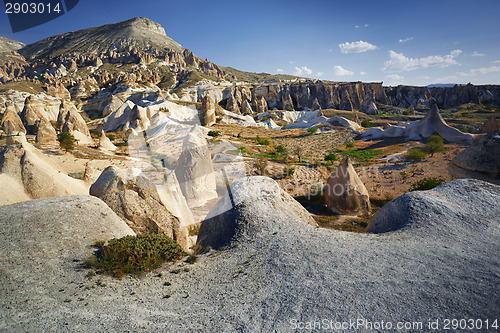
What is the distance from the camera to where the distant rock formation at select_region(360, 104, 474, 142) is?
101 ft

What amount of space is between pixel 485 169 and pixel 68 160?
3029 centimetres

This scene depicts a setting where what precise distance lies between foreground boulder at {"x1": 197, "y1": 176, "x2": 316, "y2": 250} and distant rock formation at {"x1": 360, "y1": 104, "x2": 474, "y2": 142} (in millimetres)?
31961

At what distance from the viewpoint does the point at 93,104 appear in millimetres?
68062

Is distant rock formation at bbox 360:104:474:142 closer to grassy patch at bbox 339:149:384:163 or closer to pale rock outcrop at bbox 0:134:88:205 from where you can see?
grassy patch at bbox 339:149:384:163

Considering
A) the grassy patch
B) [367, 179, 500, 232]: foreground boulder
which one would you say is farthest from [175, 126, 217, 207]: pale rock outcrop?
the grassy patch

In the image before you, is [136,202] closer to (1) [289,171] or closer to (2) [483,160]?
(1) [289,171]

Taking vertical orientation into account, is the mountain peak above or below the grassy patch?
above

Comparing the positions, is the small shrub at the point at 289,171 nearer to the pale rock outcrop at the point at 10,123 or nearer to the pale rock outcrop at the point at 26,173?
the pale rock outcrop at the point at 26,173

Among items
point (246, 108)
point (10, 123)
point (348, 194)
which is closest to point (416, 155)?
point (348, 194)

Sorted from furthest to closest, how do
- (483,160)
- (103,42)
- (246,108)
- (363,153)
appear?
(103,42), (246,108), (363,153), (483,160)

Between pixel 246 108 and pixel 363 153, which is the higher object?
pixel 246 108

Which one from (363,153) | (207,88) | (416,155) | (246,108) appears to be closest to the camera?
(416,155)

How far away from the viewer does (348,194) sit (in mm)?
15148

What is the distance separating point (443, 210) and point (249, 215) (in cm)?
802
